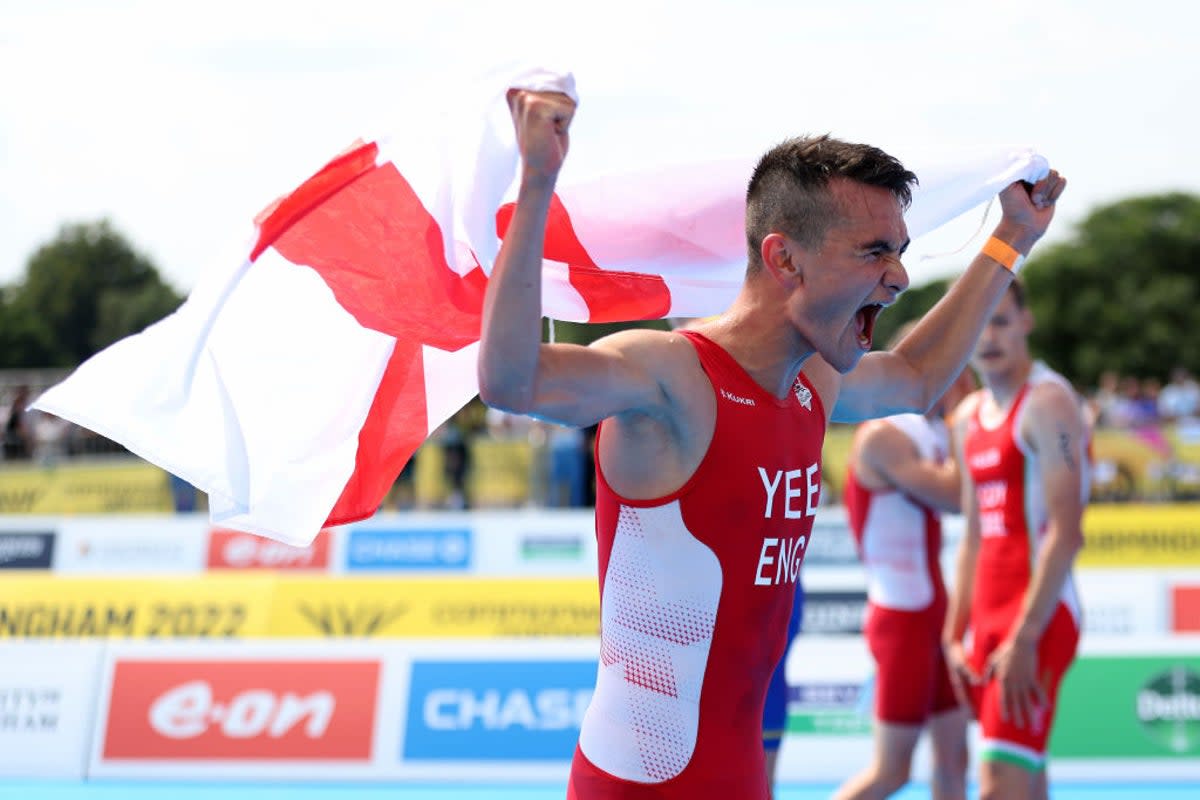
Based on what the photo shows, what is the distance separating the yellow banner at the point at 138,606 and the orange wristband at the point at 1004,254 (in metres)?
7.47

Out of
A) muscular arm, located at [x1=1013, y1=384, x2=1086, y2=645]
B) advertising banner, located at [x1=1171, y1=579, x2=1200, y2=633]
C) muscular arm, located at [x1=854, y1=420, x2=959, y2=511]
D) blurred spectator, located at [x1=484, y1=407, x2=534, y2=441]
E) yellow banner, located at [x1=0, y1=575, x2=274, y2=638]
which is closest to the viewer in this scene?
muscular arm, located at [x1=1013, y1=384, x2=1086, y2=645]

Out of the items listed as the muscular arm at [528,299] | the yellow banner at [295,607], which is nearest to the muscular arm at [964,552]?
the muscular arm at [528,299]

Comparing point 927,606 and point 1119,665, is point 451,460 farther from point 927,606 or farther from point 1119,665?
point 927,606

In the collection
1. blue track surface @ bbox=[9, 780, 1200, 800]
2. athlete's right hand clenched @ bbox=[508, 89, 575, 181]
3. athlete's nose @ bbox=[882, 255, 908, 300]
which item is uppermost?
athlete's right hand clenched @ bbox=[508, 89, 575, 181]

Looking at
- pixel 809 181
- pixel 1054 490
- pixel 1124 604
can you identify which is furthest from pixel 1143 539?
pixel 809 181

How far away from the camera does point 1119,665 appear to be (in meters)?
7.56

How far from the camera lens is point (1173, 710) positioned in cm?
748

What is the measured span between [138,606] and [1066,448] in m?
7.03

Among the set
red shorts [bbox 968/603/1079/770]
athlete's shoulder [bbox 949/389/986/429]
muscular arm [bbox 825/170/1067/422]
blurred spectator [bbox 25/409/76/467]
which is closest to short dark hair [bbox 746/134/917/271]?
muscular arm [bbox 825/170/1067/422]

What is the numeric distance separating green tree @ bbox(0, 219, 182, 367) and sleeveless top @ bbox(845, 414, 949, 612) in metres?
71.2

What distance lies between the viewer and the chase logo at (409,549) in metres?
14.7

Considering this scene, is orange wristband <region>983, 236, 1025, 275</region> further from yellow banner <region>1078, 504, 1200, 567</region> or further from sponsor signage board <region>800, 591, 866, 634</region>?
yellow banner <region>1078, 504, 1200, 567</region>

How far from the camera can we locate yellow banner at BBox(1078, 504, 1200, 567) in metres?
14.2

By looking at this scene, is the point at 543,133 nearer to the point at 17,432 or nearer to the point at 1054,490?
the point at 1054,490
